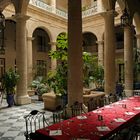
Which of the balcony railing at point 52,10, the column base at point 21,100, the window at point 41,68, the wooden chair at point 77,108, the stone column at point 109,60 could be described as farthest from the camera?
the window at point 41,68

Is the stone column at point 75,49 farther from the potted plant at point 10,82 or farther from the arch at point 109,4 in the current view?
the potted plant at point 10,82

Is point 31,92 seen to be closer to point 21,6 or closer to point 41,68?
point 41,68

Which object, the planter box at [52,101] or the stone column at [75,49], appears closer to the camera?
the stone column at [75,49]

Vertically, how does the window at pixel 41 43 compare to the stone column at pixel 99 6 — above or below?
below

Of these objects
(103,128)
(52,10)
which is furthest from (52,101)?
(52,10)

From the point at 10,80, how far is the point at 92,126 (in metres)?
6.35

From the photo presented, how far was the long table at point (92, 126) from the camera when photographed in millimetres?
3184

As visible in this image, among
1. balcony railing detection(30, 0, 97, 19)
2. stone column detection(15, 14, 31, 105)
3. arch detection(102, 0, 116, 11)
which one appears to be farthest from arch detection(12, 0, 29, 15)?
balcony railing detection(30, 0, 97, 19)

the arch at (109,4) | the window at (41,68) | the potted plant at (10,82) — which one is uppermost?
the arch at (109,4)

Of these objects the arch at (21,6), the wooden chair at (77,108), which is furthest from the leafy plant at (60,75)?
the arch at (21,6)

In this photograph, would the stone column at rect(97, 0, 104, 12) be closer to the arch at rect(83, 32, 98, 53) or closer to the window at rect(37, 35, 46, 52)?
the arch at rect(83, 32, 98, 53)

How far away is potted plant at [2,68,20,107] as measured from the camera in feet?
30.1

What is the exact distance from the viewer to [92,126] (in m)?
3.62

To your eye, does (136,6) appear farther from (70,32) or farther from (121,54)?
(121,54)
